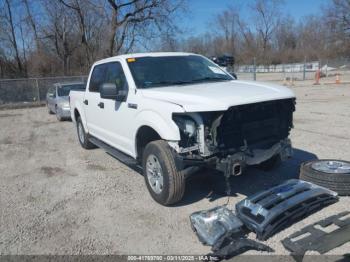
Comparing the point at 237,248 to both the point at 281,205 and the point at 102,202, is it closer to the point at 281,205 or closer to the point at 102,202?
the point at 281,205

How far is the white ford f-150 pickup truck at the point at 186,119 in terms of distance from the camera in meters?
4.25

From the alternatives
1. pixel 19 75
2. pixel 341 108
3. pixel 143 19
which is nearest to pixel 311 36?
pixel 143 19

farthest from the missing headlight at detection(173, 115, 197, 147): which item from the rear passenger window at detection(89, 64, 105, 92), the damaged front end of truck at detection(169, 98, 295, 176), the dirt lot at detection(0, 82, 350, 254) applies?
the rear passenger window at detection(89, 64, 105, 92)

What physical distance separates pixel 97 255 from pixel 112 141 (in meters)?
2.76

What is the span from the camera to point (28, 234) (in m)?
4.26

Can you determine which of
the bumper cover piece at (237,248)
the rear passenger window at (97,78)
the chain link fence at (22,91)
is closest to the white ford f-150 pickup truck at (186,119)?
the rear passenger window at (97,78)

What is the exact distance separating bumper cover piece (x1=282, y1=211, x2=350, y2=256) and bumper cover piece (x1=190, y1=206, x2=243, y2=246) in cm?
56

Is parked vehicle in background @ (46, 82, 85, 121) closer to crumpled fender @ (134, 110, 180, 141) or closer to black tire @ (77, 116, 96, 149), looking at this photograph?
black tire @ (77, 116, 96, 149)

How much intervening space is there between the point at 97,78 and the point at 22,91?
1733 centimetres

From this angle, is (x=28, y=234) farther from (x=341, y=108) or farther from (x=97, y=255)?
(x=341, y=108)

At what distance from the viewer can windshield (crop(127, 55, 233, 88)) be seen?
5.34 metres

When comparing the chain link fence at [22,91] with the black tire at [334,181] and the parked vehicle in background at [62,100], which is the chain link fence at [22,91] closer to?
the parked vehicle in background at [62,100]

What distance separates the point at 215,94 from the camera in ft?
14.1

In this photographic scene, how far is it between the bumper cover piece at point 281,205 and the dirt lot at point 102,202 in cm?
10
